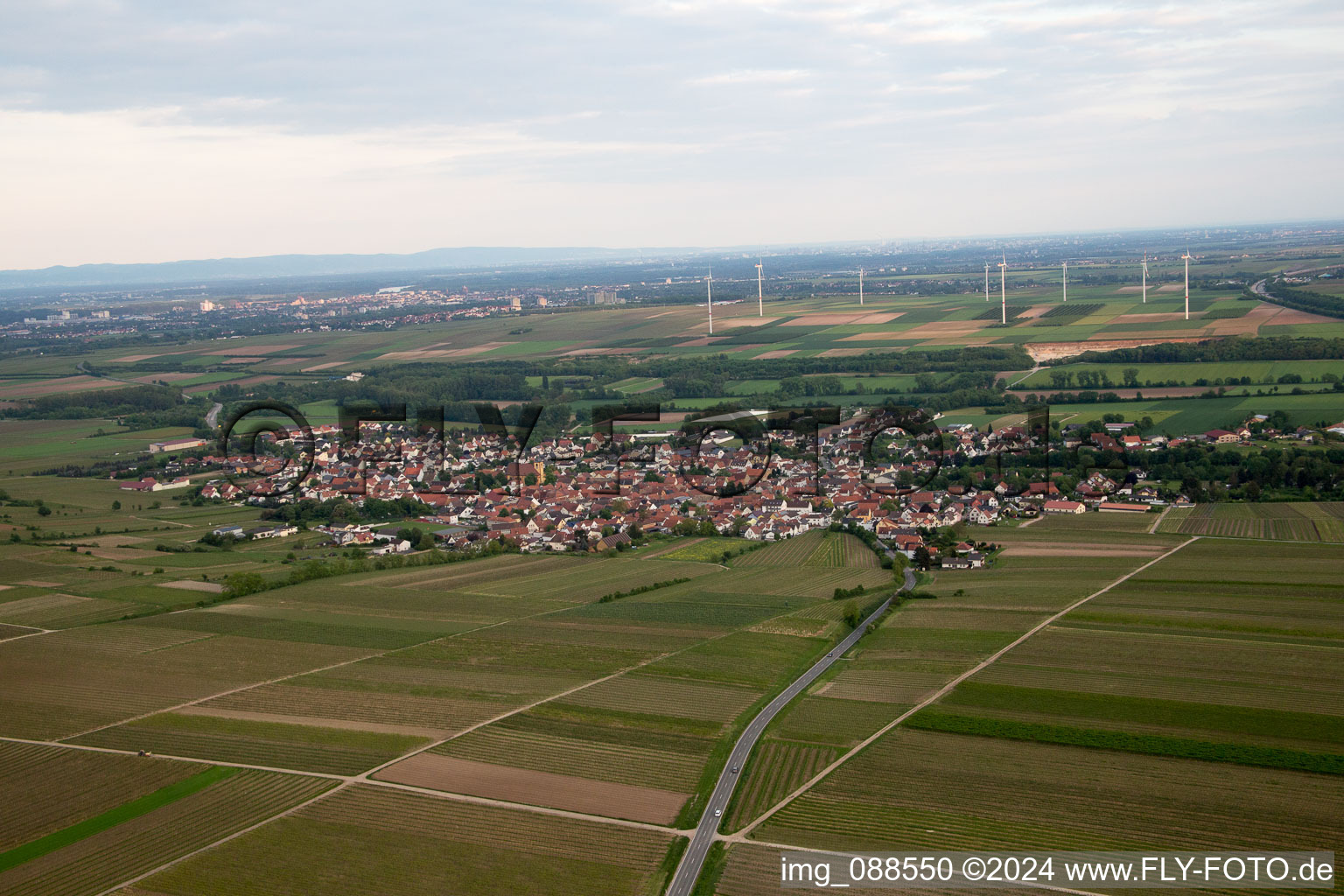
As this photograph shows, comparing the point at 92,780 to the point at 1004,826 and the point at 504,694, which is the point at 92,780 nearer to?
the point at 504,694

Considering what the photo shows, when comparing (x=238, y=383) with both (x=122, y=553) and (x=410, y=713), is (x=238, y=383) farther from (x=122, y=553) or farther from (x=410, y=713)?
(x=410, y=713)

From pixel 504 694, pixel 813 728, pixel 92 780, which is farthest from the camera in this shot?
pixel 504 694

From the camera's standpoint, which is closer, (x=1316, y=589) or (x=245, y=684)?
(x=245, y=684)

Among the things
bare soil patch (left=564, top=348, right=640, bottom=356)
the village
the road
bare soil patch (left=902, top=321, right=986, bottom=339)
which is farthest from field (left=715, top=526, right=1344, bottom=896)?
bare soil patch (left=564, top=348, right=640, bottom=356)

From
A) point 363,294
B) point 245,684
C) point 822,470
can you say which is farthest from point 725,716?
point 363,294

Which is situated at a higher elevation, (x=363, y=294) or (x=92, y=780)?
(x=363, y=294)

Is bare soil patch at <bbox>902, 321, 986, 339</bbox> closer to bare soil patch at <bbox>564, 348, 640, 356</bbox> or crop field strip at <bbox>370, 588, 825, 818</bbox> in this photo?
A: bare soil patch at <bbox>564, 348, 640, 356</bbox>

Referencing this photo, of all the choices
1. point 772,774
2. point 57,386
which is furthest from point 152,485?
point 772,774

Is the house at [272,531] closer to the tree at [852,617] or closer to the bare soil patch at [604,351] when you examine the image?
the tree at [852,617]
